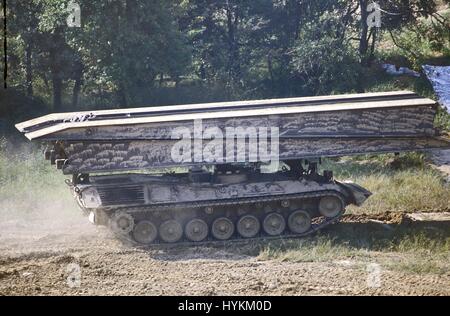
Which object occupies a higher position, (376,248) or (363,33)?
(363,33)

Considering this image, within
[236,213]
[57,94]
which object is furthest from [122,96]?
[236,213]

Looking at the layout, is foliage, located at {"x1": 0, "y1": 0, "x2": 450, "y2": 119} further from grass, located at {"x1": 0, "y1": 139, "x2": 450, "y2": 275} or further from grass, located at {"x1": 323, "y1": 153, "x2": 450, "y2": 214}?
grass, located at {"x1": 323, "y1": 153, "x2": 450, "y2": 214}

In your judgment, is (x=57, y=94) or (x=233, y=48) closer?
(x=57, y=94)

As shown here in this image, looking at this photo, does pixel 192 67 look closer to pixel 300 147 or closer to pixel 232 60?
pixel 232 60

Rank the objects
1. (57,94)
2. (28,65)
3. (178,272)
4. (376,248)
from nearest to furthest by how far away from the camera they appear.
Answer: (178,272)
(376,248)
(28,65)
(57,94)

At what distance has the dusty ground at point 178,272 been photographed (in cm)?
884

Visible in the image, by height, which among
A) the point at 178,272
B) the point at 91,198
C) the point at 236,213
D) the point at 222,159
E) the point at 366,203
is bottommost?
the point at 178,272

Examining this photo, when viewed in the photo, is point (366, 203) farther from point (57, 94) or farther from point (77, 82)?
point (57, 94)

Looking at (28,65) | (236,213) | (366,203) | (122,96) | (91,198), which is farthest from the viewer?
→ (122,96)

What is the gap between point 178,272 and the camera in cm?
967

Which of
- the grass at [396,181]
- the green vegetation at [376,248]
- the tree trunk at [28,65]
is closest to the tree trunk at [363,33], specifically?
the grass at [396,181]

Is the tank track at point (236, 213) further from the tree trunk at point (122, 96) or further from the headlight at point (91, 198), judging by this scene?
the tree trunk at point (122, 96)

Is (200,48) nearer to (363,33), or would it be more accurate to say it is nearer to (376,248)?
(363,33)
